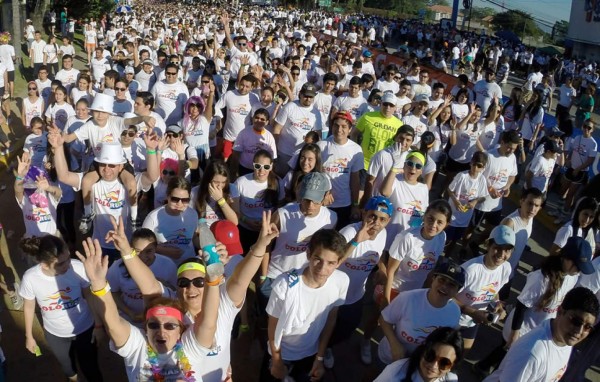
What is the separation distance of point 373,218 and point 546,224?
18.3 ft

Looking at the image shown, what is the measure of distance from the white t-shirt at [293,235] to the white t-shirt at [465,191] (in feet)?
8.19

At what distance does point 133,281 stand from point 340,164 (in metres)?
2.92

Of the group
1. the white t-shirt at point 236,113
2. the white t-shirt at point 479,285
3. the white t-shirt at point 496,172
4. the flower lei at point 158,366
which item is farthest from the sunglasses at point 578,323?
the white t-shirt at point 236,113

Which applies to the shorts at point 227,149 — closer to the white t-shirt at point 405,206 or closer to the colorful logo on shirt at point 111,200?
the colorful logo on shirt at point 111,200

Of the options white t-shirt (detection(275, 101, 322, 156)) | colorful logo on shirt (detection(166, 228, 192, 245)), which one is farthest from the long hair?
white t-shirt (detection(275, 101, 322, 156))

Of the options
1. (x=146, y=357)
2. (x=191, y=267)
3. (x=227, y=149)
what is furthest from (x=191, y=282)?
(x=227, y=149)

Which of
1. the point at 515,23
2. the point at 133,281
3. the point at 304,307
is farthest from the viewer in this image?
the point at 515,23

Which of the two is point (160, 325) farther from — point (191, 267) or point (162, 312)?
point (191, 267)

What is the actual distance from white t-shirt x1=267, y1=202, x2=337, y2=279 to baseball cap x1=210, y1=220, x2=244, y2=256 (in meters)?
0.42

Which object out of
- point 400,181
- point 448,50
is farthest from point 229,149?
point 448,50

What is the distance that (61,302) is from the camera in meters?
3.65

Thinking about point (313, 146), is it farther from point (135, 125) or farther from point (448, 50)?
point (448, 50)

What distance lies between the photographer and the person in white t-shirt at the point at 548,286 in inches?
158

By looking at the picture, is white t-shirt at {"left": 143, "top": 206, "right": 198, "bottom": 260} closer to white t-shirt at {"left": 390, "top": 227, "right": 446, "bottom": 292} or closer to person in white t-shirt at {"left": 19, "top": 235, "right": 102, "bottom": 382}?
person in white t-shirt at {"left": 19, "top": 235, "right": 102, "bottom": 382}
